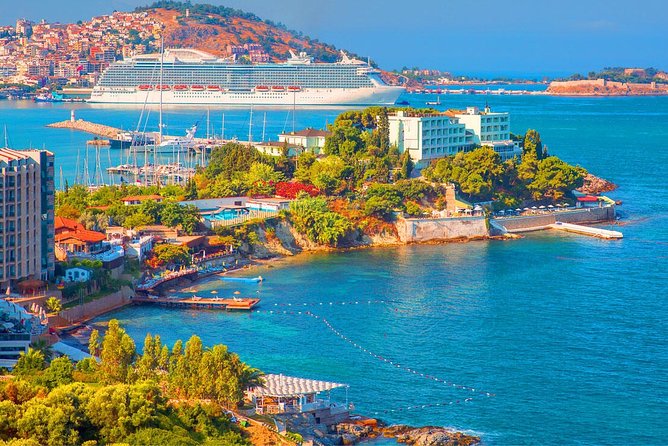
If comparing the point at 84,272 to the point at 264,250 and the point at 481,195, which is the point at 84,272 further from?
the point at 481,195

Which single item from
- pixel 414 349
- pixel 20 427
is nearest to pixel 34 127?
pixel 414 349

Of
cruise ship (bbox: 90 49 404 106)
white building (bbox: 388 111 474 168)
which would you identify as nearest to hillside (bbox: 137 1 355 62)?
cruise ship (bbox: 90 49 404 106)

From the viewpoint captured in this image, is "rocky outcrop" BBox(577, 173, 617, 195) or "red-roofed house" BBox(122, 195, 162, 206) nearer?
"red-roofed house" BBox(122, 195, 162, 206)

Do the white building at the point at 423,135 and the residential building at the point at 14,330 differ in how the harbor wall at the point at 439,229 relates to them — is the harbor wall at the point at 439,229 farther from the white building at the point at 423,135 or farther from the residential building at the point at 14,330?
the residential building at the point at 14,330

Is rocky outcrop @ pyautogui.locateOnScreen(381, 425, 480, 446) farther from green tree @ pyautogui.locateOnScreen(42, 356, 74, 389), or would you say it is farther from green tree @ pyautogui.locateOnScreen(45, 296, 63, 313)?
green tree @ pyautogui.locateOnScreen(45, 296, 63, 313)

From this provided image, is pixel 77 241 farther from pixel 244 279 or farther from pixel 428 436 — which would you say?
pixel 428 436

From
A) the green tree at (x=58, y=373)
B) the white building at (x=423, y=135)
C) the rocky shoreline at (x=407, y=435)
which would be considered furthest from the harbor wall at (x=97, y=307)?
the white building at (x=423, y=135)
